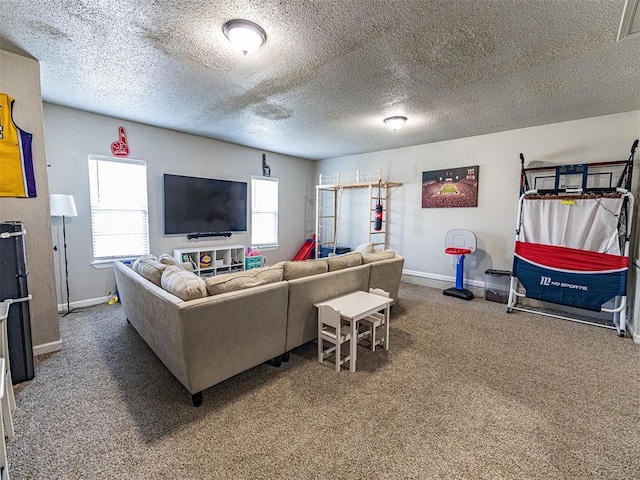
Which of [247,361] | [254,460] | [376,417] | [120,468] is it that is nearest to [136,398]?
[120,468]

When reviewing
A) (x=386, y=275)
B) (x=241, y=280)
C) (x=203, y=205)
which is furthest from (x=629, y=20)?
(x=203, y=205)

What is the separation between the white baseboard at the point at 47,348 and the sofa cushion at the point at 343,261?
2.64 m

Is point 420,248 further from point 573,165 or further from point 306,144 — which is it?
point 306,144

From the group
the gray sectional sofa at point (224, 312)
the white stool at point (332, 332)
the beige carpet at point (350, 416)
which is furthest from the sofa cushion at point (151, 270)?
the white stool at point (332, 332)

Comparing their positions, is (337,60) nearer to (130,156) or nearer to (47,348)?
(130,156)

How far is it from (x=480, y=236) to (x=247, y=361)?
13.5ft

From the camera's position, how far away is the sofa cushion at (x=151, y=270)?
240 cm

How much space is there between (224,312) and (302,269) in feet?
2.67

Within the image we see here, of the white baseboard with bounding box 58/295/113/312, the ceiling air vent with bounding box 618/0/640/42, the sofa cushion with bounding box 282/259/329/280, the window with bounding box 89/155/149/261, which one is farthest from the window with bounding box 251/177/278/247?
the ceiling air vent with bounding box 618/0/640/42

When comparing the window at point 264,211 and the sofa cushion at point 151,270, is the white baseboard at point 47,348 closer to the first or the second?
the sofa cushion at point 151,270

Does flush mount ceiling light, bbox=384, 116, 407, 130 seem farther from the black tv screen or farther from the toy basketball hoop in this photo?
the black tv screen

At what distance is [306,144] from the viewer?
5.36m

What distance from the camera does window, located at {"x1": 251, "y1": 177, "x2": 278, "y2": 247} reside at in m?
5.91

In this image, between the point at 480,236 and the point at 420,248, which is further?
the point at 420,248
